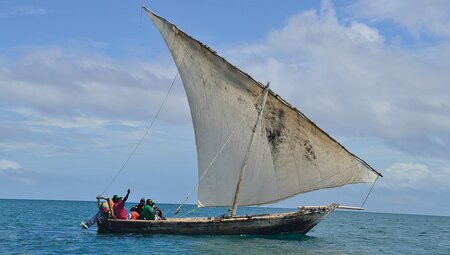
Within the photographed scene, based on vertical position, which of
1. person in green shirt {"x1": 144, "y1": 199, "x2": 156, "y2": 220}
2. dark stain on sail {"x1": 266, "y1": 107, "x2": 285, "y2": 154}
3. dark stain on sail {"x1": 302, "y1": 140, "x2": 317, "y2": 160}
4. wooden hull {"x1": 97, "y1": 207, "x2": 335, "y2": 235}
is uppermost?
dark stain on sail {"x1": 266, "y1": 107, "x2": 285, "y2": 154}

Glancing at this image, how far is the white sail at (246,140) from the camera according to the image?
1185 inches

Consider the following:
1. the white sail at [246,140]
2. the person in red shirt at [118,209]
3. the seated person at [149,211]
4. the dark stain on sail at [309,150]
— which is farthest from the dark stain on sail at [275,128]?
the person in red shirt at [118,209]

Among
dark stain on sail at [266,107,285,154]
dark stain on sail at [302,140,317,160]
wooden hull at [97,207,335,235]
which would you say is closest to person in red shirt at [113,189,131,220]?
wooden hull at [97,207,335,235]

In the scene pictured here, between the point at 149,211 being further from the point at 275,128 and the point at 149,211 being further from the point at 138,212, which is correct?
the point at 275,128

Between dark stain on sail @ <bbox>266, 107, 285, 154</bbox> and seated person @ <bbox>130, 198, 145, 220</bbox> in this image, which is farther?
seated person @ <bbox>130, 198, 145, 220</bbox>

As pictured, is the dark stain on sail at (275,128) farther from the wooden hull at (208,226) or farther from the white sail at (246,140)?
the wooden hull at (208,226)

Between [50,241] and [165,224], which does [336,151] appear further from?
[50,241]

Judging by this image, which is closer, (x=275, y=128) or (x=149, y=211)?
(x=275, y=128)

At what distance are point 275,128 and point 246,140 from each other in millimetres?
1621

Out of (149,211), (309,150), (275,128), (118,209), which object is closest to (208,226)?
(149,211)

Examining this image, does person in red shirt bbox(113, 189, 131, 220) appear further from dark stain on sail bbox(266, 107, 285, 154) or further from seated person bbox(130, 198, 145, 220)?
dark stain on sail bbox(266, 107, 285, 154)

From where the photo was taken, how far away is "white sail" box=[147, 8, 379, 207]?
30.1 metres

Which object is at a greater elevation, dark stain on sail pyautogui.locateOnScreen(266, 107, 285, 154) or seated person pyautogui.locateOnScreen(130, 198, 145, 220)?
dark stain on sail pyautogui.locateOnScreen(266, 107, 285, 154)

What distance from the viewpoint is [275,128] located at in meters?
31.0
